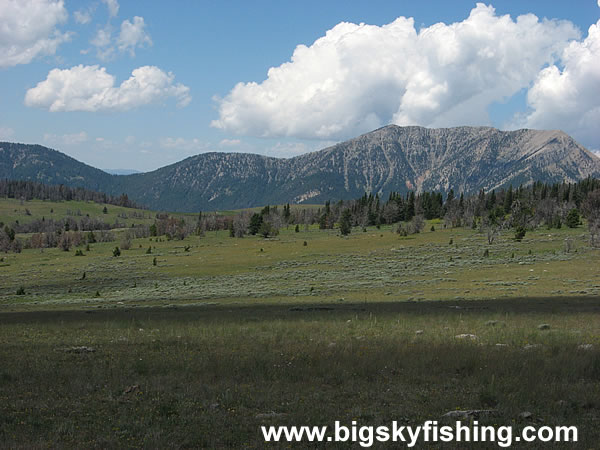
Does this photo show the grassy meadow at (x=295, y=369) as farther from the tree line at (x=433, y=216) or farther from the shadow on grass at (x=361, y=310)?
the tree line at (x=433, y=216)

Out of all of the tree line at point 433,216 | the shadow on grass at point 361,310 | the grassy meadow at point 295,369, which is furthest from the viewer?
the tree line at point 433,216

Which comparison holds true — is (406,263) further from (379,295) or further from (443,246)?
(379,295)

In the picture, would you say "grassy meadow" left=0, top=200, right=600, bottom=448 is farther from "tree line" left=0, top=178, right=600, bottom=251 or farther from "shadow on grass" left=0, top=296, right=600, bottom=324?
"tree line" left=0, top=178, right=600, bottom=251

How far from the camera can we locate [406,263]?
70188 mm

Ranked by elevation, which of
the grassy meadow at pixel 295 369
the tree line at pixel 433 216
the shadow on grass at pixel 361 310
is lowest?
the shadow on grass at pixel 361 310

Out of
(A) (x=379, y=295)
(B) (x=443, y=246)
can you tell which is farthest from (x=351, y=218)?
(A) (x=379, y=295)

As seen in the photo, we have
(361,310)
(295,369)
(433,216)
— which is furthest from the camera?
(433,216)

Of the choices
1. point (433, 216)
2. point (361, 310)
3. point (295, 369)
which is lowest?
point (361, 310)

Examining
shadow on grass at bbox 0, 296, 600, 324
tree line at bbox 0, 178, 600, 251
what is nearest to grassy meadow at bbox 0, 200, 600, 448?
shadow on grass at bbox 0, 296, 600, 324

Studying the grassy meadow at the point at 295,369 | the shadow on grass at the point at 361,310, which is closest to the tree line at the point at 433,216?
the shadow on grass at the point at 361,310

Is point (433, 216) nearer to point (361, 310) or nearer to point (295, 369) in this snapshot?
point (361, 310)

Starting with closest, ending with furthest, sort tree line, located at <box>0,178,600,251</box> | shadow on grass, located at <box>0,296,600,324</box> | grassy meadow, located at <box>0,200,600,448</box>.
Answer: grassy meadow, located at <box>0,200,600,448</box>, shadow on grass, located at <box>0,296,600,324</box>, tree line, located at <box>0,178,600,251</box>

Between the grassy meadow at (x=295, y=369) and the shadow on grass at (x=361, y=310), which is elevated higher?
the grassy meadow at (x=295, y=369)

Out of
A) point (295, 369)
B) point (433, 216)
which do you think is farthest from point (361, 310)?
point (433, 216)
